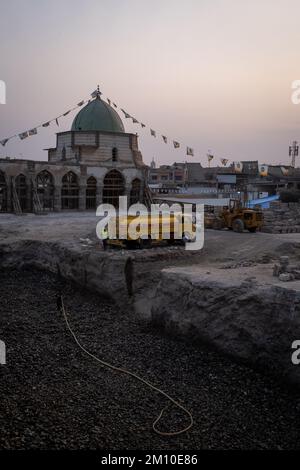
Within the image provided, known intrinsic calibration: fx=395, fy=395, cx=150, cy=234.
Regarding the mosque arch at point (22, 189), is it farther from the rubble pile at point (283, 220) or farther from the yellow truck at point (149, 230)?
the rubble pile at point (283, 220)

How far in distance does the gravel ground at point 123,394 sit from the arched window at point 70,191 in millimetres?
19519

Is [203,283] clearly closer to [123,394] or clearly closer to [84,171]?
[123,394]

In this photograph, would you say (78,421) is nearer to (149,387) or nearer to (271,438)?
(149,387)

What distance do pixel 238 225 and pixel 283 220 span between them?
5.87m

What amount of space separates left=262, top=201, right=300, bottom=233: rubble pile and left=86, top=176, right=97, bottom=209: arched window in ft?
47.5

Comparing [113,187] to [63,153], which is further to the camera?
[63,153]

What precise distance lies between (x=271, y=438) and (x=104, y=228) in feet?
40.5

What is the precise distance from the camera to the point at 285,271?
13.0 m

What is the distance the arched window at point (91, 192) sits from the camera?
34.1 meters

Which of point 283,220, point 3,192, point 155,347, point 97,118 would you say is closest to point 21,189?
point 3,192

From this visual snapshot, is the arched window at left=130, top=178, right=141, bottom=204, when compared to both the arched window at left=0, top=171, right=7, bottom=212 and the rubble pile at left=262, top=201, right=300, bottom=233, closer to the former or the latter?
the arched window at left=0, top=171, right=7, bottom=212

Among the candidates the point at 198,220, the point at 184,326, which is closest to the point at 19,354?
the point at 184,326

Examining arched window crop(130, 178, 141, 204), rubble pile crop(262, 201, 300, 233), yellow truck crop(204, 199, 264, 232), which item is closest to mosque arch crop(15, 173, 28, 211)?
arched window crop(130, 178, 141, 204)

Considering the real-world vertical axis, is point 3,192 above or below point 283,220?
above
